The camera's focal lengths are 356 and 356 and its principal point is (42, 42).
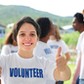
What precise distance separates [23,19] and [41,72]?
284 mm

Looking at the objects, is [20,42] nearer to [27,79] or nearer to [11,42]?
[27,79]

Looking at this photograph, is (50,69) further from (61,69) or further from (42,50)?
(42,50)

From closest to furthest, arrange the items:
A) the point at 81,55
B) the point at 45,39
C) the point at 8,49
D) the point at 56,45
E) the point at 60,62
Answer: the point at 60,62 → the point at 81,55 → the point at 45,39 → the point at 8,49 → the point at 56,45

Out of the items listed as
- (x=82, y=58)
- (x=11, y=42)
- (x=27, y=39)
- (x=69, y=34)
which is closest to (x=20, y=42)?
(x=27, y=39)

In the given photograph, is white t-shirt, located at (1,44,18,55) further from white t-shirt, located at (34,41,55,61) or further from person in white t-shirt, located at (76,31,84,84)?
person in white t-shirt, located at (76,31,84,84)

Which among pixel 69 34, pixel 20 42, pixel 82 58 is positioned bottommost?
pixel 69 34

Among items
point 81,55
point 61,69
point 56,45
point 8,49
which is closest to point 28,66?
point 61,69

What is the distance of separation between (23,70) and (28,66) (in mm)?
32

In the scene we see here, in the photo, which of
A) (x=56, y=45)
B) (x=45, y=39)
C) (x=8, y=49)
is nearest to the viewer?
(x=45, y=39)

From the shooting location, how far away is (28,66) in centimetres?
167

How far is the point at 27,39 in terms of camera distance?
5.52 ft

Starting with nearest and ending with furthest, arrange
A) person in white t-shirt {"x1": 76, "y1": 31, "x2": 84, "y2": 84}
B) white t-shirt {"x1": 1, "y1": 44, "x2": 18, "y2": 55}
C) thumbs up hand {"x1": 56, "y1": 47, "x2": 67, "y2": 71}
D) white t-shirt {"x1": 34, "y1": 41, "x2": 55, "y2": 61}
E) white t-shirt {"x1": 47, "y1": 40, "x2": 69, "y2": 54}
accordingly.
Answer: thumbs up hand {"x1": 56, "y1": 47, "x2": 67, "y2": 71}, person in white t-shirt {"x1": 76, "y1": 31, "x2": 84, "y2": 84}, white t-shirt {"x1": 34, "y1": 41, "x2": 55, "y2": 61}, white t-shirt {"x1": 1, "y1": 44, "x2": 18, "y2": 55}, white t-shirt {"x1": 47, "y1": 40, "x2": 69, "y2": 54}

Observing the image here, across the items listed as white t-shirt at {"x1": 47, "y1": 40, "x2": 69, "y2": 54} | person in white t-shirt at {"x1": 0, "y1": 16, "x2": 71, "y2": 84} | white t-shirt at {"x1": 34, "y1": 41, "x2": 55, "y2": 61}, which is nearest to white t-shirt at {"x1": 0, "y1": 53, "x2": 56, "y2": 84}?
person in white t-shirt at {"x1": 0, "y1": 16, "x2": 71, "y2": 84}

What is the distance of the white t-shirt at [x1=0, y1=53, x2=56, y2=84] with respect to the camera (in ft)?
5.42
